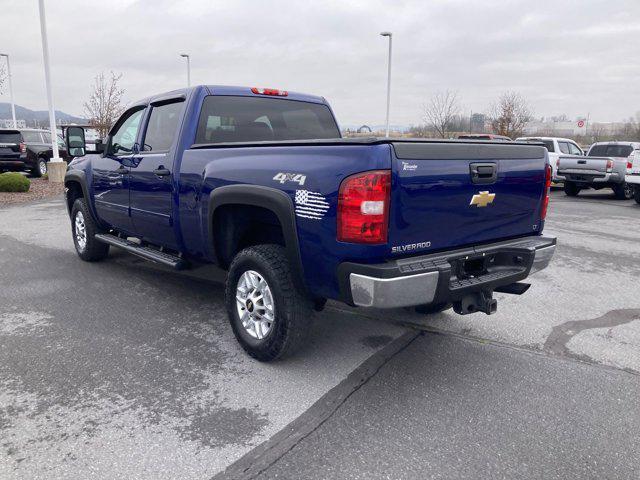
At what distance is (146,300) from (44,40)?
49.0 ft

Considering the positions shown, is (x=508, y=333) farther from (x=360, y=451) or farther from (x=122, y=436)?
(x=122, y=436)

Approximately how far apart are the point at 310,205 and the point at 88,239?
433 centimetres

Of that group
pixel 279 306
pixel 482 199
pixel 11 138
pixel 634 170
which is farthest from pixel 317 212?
pixel 11 138

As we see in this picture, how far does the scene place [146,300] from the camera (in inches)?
200

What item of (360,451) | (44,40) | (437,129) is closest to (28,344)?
(360,451)

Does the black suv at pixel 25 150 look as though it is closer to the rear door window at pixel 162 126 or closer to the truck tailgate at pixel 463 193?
the rear door window at pixel 162 126

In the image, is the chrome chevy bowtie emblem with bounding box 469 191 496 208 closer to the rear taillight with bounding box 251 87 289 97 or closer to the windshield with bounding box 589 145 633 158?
the rear taillight with bounding box 251 87 289 97

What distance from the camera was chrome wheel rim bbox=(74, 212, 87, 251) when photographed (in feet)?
21.2

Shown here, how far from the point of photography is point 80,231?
260 inches

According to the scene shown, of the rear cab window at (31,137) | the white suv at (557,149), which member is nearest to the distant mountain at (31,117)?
the rear cab window at (31,137)

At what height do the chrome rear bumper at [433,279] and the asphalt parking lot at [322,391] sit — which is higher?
the chrome rear bumper at [433,279]

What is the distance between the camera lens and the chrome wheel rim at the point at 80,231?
6.47 metres

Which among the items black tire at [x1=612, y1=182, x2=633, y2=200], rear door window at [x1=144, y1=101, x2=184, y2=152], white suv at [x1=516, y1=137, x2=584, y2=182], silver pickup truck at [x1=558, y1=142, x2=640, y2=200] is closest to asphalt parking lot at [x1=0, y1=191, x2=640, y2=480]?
rear door window at [x1=144, y1=101, x2=184, y2=152]

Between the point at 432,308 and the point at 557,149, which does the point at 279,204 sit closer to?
the point at 432,308
